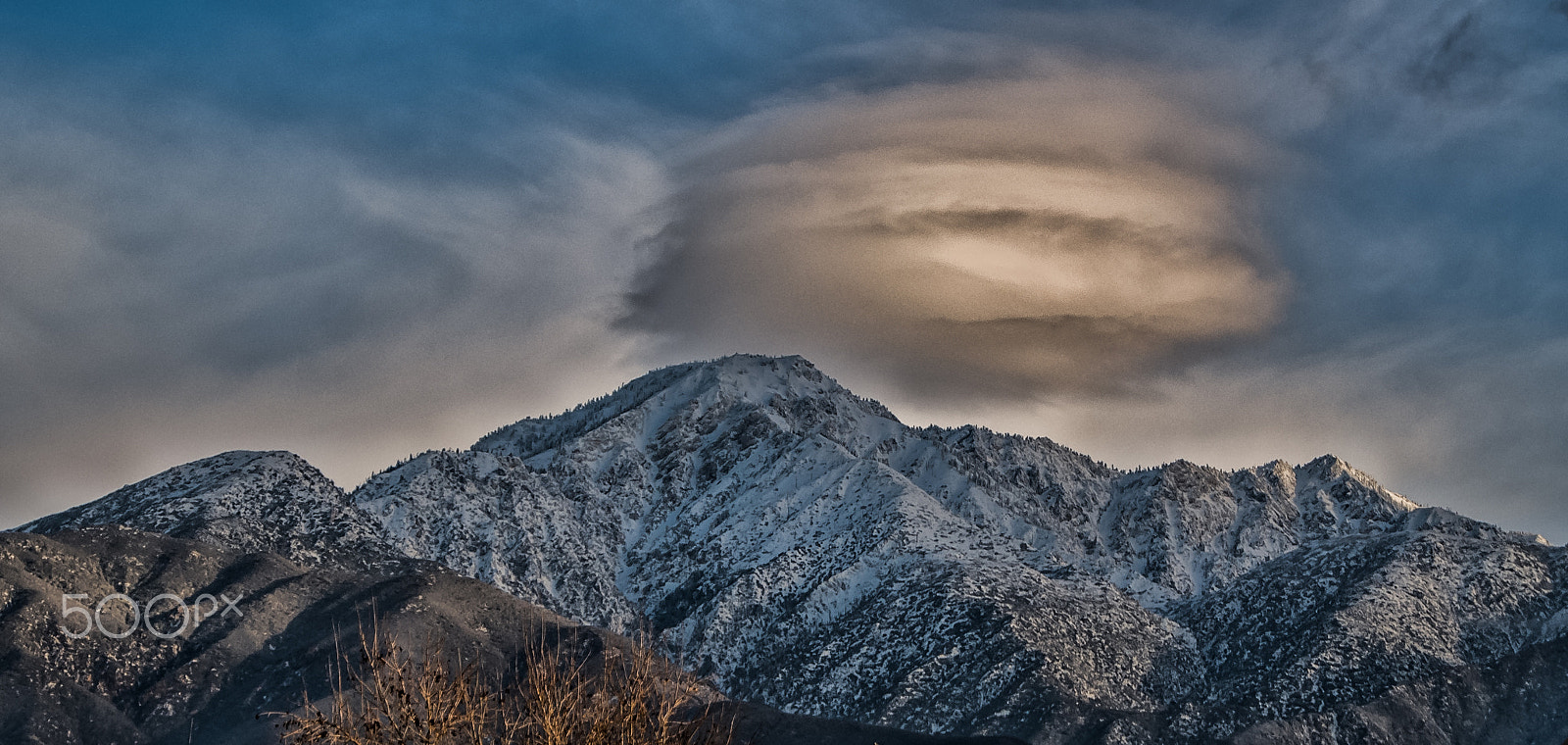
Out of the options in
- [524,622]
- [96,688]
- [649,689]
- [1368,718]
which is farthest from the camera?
[1368,718]

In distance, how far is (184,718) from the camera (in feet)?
447

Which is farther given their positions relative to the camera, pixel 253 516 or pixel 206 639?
pixel 253 516

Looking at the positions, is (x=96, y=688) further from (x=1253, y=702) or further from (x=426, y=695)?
(x=1253, y=702)

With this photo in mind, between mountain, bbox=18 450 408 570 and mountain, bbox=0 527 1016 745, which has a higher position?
mountain, bbox=18 450 408 570

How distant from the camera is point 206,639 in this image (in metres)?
148

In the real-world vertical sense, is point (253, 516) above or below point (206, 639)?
above

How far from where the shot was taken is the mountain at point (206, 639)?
131 m

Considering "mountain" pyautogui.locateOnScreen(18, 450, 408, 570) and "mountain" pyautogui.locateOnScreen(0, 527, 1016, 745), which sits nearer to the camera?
"mountain" pyautogui.locateOnScreen(0, 527, 1016, 745)

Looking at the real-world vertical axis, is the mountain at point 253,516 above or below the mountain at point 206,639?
above

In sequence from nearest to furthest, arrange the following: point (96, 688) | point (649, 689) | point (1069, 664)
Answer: point (649, 689) < point (96, 688) < point (1069, 664)

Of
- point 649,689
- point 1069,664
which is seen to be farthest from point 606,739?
point 1069,664

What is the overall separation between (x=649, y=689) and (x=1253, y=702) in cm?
15862

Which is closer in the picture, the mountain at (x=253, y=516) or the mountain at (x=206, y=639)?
the mountain at (x=206, y=639)

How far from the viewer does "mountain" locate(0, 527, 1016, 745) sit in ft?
431
